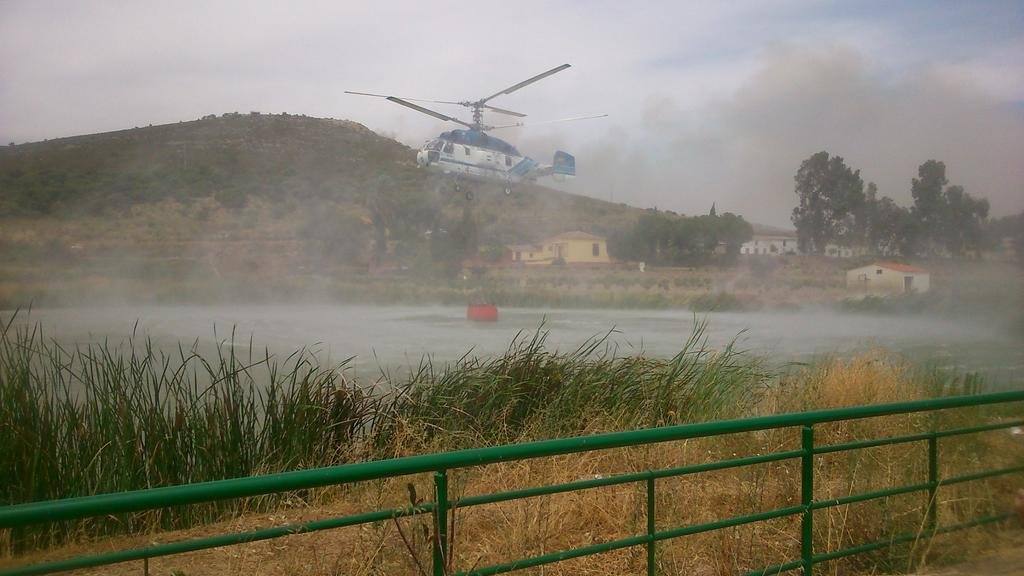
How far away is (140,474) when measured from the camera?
7.08 metres

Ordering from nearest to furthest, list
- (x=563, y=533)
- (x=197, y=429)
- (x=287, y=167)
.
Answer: (x=563, y=533) < (x=197, y=429) < (x=287, y=167)

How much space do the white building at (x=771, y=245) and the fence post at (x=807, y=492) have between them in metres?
12.8

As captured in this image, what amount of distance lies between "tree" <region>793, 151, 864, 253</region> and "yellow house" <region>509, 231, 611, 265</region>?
3.72 meters

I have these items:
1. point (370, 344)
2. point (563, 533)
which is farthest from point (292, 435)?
point (370, 344)

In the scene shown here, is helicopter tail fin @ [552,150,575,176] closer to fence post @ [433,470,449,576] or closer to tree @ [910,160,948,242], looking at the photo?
tree @ [910,160,948,242]

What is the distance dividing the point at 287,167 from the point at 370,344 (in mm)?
3613

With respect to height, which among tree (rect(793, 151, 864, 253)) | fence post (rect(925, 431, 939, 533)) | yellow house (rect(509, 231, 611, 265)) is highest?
tree (rect(793, 151, 864, 253))

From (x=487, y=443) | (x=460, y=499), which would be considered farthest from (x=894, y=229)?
A: (x=460, y=499)

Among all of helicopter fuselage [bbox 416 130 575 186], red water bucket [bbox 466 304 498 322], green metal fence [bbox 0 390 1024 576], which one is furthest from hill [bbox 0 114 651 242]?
green metal fence [bbox 0 390 1024 576]

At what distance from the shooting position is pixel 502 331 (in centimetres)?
1416

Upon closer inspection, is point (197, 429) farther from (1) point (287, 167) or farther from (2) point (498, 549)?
Result: (1) point (287, 167)

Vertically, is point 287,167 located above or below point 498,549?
above

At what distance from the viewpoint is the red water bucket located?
14727 mm

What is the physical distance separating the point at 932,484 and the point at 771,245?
41.7 feet
